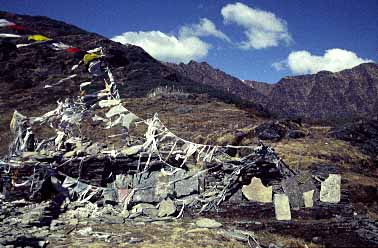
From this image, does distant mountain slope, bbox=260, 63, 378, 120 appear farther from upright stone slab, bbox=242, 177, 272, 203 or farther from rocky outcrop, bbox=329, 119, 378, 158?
upright stone slab, bbox=242, 177, 272, 203

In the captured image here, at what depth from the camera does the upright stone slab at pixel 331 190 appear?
33.2 ft

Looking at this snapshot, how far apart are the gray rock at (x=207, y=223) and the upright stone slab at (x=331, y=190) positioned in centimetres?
322

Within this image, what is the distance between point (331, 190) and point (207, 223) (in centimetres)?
373

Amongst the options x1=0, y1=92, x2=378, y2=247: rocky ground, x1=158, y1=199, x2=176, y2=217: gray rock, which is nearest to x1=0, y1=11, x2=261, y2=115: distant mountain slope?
x1=0, y1=92, x2=378, y2=247: rocky ground

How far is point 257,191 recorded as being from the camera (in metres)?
10.5

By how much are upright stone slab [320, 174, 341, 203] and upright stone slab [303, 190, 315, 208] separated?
0.32 meters

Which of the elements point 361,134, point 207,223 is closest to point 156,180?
point 207,223

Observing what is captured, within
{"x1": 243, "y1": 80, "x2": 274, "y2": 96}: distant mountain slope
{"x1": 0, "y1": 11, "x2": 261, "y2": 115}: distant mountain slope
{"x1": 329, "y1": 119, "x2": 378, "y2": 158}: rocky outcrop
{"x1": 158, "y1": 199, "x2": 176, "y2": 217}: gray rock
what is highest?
{"x1": 243, "y1": 80, "x2": 274, "y2": 96}: distant mountain slope

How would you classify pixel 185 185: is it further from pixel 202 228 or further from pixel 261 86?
pixel 261 86

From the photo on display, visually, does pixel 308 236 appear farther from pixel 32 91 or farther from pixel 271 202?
pixel 32 91

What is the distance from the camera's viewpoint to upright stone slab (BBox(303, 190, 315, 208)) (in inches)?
392

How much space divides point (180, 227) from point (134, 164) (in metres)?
3.45

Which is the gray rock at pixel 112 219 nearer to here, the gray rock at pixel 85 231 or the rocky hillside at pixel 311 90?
the gray rock at pixel 85 231

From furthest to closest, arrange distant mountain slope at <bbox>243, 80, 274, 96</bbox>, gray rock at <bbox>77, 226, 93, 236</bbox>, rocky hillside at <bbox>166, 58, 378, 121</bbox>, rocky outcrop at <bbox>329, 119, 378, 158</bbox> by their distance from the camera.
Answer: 1. distant mountain slope at <bbox>243, 80, 274, 96</bbox>
2. rocky hillside at <bbox>166, 58, 378, 121</bbox>
3. rocky outcrop at <bbox>329, 119, 378, 158</bbox>
4. gray rock at <bbox>77, 226, 93, 236</bbox>
